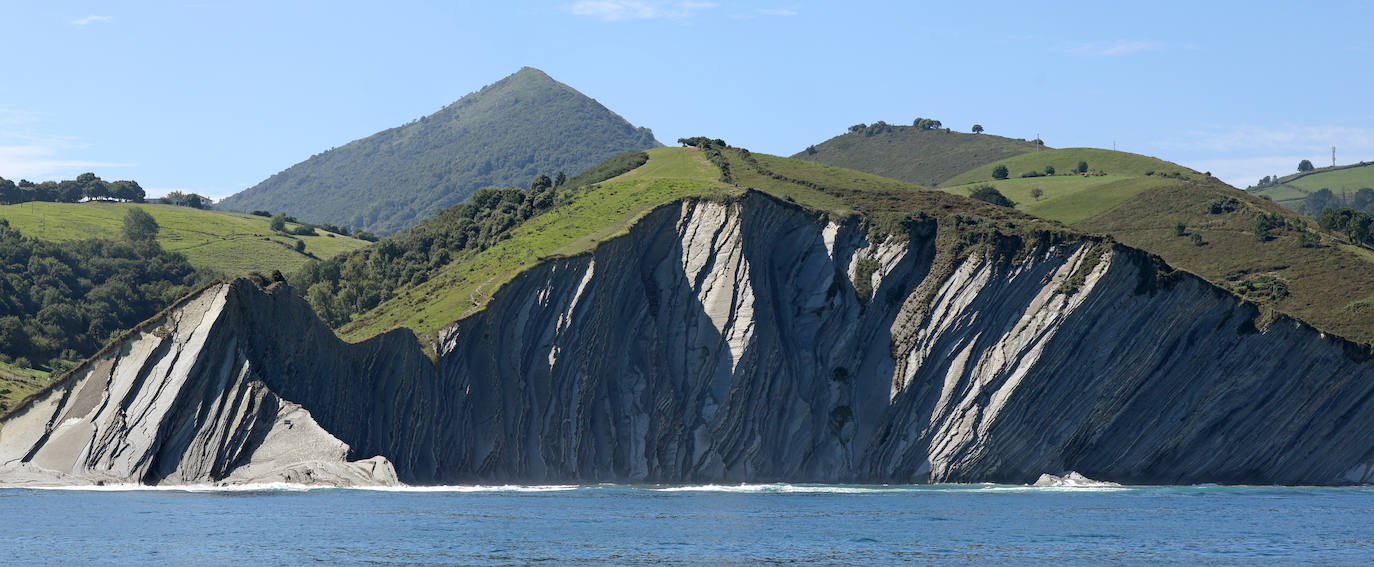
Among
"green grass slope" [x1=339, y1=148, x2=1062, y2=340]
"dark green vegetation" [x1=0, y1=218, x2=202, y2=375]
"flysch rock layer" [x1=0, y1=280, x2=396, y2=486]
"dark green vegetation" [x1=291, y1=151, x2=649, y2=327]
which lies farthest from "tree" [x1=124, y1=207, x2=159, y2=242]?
"flysch rock layer" [x1=0, y1=280, x2=396, y2=486]

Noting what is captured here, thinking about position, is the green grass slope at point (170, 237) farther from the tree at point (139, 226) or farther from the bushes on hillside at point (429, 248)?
the bushes on hillside at point (429, 248)

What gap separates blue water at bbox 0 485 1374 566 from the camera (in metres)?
50.6

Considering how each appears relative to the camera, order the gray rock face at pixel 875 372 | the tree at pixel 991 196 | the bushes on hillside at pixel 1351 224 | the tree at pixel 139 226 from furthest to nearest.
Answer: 1. the tree at pixel 139 226
2. the tree at pixel 991 196
3. the bushes on hillside at pixel 1351 224
4. the gray rock face at pixel 875 372

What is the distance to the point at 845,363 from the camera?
107 metres

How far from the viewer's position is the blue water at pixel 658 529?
50594mm

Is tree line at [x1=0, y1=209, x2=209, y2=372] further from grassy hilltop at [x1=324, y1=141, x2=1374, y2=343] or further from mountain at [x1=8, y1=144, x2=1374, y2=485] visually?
mountain at [x1=8, y1=144, x2=1374, y2=485]

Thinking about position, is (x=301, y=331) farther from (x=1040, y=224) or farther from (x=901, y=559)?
(x=1040, y=224)

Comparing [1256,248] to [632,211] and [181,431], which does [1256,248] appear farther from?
[181,431]

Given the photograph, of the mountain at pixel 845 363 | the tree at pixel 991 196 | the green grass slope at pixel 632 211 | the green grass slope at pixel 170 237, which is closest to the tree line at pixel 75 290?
the green grass slope at pixel 170 237

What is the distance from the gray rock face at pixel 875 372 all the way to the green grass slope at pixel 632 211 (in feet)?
8.95

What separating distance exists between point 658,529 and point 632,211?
54976 millimetres

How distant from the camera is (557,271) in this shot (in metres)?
99.5

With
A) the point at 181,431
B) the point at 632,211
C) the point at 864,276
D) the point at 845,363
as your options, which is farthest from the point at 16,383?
the point at 864,276

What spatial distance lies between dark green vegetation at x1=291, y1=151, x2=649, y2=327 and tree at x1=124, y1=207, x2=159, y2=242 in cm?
4995
